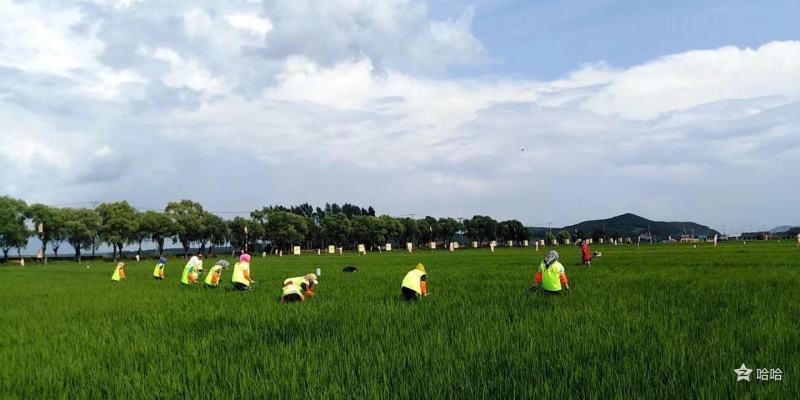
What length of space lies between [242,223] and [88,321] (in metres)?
94.1

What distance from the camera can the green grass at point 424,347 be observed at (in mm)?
5199

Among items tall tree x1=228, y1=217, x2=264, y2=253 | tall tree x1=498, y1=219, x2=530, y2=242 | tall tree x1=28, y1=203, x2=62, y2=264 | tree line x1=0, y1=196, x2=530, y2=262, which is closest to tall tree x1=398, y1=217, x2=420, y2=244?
tree line x1=0, y1=196, x2=530, y2=262

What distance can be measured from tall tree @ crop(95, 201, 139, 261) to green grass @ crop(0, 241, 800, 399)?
70.5 meters

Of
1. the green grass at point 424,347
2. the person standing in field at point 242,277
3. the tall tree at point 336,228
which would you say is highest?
the tall tree at point 336,228

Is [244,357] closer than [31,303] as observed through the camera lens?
Yes

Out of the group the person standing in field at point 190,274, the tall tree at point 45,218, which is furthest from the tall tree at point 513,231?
the person standing in field at point 190,274

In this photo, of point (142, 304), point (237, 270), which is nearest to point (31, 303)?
point (142, 304)

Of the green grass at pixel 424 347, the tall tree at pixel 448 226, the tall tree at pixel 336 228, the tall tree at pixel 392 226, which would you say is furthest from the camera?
the tall tree at pixel 448 226

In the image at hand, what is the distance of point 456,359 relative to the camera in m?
6.24

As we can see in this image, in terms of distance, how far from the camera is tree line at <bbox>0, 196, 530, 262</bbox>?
74500 millimetres

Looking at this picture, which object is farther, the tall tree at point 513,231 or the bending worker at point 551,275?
the tall tree at point 513,231

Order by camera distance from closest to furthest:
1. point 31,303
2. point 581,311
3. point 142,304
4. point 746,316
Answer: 1. point 746,316
2. point 581,311
3. point 142,304
4. point 31,303

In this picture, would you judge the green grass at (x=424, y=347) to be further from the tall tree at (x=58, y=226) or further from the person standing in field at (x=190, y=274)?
the tall tree at (x=58, y=226)

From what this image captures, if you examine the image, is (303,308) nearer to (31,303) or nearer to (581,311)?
(581,311)
